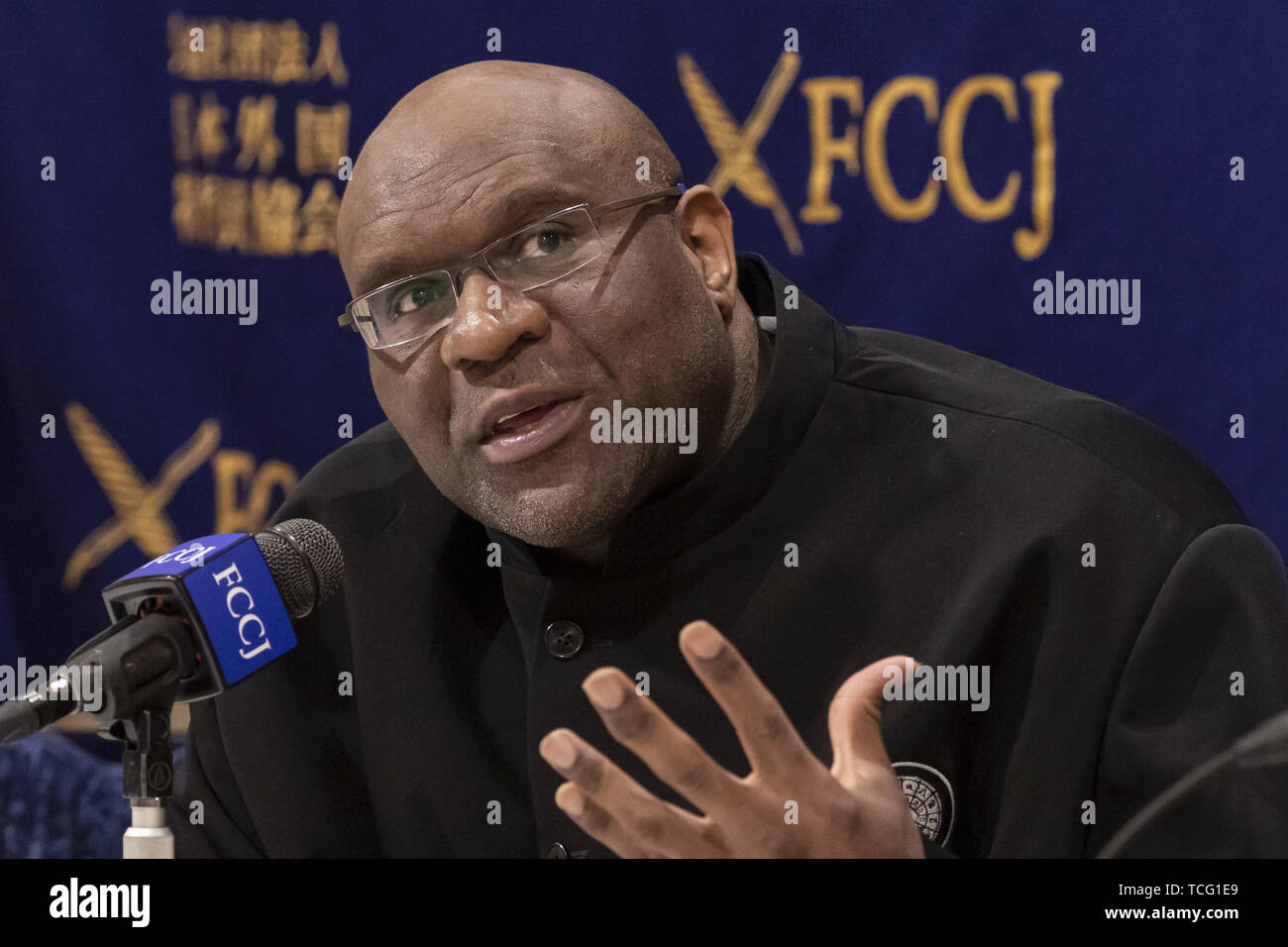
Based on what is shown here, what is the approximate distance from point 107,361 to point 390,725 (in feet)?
2.24

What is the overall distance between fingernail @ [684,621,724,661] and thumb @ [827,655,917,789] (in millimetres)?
141

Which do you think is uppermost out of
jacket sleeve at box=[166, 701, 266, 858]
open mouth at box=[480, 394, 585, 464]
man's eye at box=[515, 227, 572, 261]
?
man's eye at box=[515, 227, 572, 261]

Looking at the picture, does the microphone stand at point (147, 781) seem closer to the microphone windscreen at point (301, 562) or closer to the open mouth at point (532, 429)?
A: the microphone windscreen at point (301, 562)

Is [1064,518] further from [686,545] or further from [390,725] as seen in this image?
[390,725]

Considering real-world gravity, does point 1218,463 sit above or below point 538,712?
above

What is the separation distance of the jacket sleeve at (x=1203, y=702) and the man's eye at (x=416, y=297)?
2.29 feet

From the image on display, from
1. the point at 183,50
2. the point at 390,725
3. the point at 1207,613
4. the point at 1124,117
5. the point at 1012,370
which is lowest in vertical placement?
the point at 390,725

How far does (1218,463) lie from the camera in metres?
1.65

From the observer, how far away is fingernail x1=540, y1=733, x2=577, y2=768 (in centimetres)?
88

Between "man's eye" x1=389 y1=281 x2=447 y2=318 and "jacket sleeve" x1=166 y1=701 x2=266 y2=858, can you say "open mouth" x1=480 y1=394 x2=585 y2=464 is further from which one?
"jacket sleeve" x1=166 y1=701 x2=266 y2=858

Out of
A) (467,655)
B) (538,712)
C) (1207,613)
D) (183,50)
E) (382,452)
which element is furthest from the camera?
(183,50)

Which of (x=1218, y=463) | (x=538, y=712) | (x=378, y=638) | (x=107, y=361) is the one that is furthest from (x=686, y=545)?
(x=107, y=361)

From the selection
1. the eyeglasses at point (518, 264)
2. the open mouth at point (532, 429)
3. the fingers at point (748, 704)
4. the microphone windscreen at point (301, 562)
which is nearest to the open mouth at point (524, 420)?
the open mouth at point (532, 429)

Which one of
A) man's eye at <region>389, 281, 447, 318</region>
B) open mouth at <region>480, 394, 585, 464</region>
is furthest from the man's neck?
man's eye at <region>389, 281, 447, 318</region>
